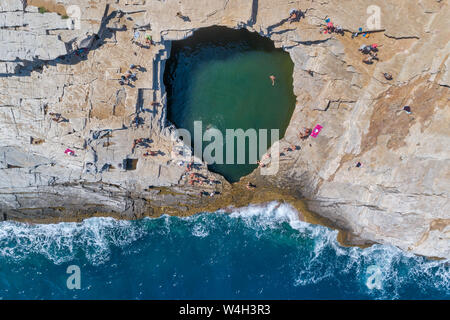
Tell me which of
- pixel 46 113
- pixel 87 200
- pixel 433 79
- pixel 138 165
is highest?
pixel 433 79

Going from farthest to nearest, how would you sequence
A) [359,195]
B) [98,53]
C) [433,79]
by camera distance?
1. [359,195]
2. [98,53]
3. [433,79]

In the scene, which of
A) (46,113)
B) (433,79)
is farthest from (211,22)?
(433,79)

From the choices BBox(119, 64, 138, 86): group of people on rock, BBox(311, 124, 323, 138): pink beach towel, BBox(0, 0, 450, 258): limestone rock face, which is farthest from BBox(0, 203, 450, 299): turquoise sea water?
BBox(119, 64, 138, 86): group of people on rock

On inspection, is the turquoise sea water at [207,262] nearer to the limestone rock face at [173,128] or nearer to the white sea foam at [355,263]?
the white sea foam at [355,263]

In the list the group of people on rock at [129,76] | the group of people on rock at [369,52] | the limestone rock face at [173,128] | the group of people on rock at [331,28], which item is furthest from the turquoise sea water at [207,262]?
the group of people on rock at [331,28]

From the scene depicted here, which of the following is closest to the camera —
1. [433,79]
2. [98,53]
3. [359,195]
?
[433,79]

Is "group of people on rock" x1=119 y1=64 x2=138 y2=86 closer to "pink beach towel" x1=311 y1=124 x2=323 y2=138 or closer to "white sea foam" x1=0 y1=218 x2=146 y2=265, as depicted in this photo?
"white sea foam" x1=0 y1=218 x2=146 y2=265
